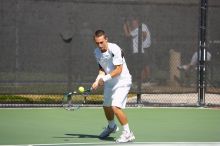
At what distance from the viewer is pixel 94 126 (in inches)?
409

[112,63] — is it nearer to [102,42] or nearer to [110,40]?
[102,42]

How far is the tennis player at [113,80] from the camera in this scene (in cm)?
841

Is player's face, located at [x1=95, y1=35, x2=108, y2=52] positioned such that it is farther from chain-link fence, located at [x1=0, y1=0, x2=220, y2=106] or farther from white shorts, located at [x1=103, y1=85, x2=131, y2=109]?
chain-link fence, located at [x1=0, y1=0, x2=220, y2=106]

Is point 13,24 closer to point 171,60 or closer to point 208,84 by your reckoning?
point 171,60

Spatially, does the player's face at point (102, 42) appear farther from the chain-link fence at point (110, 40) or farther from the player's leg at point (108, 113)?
the chain-link fence at point (110, 40)

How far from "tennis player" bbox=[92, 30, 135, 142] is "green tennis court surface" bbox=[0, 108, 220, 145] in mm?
209

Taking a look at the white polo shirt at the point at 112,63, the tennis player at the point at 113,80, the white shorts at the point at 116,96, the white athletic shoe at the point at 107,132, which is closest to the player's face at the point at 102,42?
the tennis player at the point at 113,80

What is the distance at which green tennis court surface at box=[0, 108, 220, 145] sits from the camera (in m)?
8.83

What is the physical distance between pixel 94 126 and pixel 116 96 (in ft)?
6.38

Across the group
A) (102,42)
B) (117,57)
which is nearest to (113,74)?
(117,57)

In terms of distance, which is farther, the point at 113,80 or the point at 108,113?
the point at 108,113

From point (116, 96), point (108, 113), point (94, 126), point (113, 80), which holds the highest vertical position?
point (113, 80)

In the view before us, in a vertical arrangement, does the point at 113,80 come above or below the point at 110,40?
below

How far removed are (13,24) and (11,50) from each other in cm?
50
